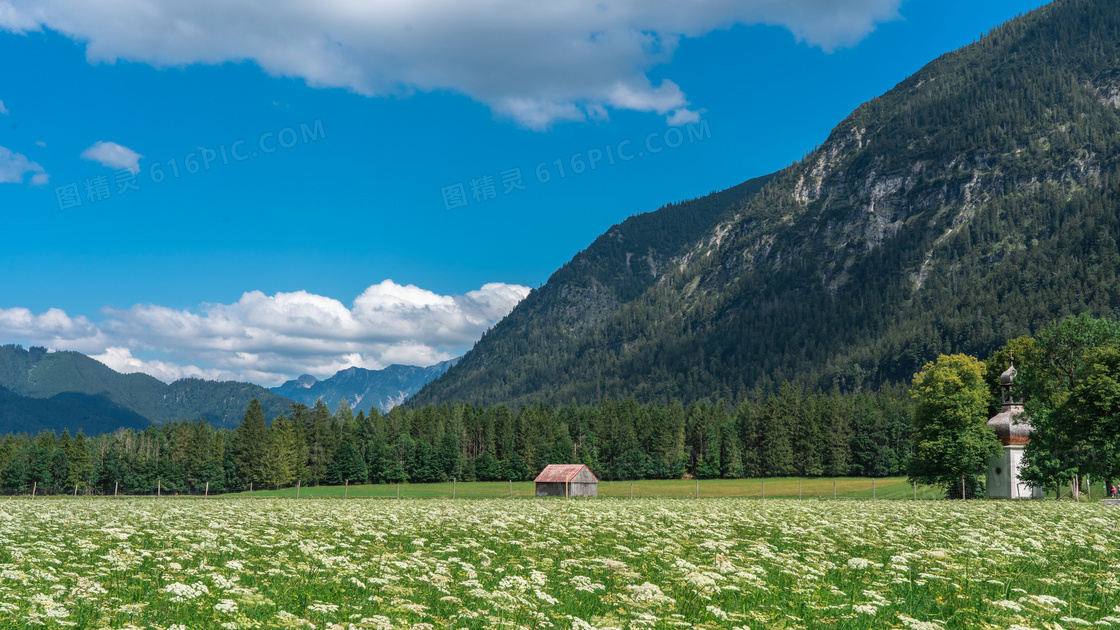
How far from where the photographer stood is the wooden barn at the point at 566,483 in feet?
328

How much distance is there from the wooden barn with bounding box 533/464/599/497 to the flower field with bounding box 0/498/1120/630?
238 ft

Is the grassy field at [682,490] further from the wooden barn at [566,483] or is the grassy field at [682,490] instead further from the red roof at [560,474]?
the red roof at [560,474]

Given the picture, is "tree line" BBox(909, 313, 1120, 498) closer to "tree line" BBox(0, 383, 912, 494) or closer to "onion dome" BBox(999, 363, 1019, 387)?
"onion dome" BBox(999, 363, 1019, 387)

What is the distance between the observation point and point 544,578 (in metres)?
→ 14.5

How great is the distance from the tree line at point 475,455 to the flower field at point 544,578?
12747 centimetres

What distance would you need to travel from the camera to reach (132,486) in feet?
498

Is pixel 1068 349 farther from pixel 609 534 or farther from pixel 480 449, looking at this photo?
pixel 480 449

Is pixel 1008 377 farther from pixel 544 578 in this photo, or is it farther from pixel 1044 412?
pixel 544 578

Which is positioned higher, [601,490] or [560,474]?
[560,474]

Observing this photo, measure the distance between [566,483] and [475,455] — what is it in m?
83.7

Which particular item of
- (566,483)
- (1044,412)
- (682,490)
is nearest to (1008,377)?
(1044,412)

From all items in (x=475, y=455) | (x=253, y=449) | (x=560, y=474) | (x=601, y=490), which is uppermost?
(x=560, y=474)

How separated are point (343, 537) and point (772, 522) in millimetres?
17311

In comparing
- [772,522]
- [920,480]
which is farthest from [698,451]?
[772,522]
